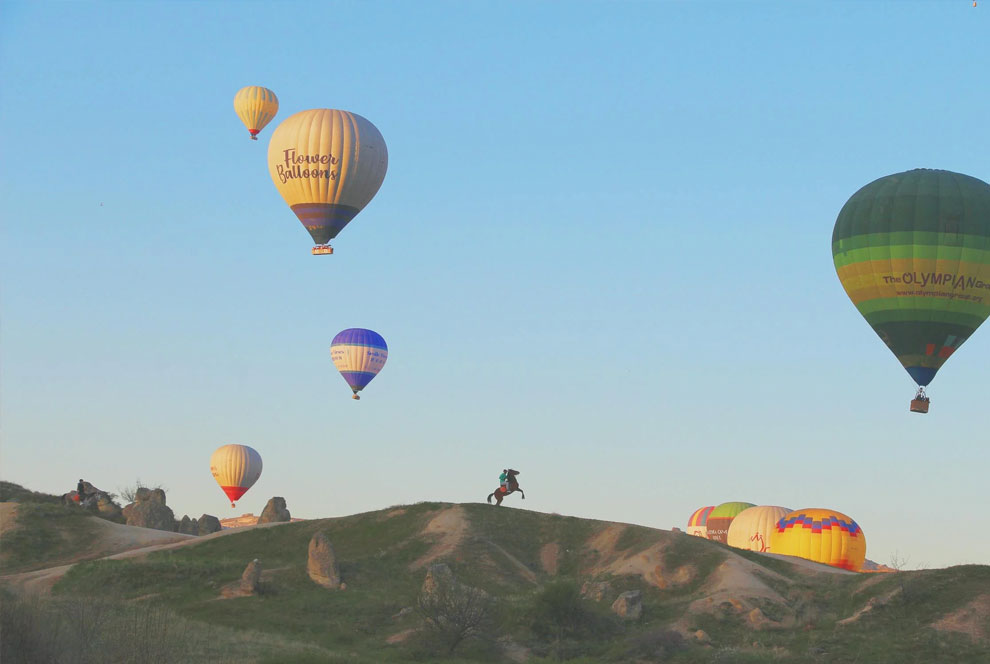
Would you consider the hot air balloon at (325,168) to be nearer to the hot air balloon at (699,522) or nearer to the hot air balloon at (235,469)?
the hot air balloon at (235,469)

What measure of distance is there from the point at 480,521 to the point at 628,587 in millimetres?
11475

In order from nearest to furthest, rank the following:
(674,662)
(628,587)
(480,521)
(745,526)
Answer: (674,662), (628,587), (480,521), (745,526)

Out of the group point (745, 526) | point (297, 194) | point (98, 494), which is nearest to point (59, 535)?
point (98, 494)

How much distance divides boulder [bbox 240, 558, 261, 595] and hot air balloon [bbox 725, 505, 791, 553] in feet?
153

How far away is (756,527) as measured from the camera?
105 metres

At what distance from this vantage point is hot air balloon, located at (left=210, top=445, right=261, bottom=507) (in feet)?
359

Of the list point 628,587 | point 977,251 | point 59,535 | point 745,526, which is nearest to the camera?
point 628,587

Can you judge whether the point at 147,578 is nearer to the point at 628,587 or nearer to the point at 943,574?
the point at 628,587

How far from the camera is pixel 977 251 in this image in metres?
69.1

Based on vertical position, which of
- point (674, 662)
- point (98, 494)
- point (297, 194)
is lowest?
point (674, 662)

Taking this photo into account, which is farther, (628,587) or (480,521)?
(480,521)

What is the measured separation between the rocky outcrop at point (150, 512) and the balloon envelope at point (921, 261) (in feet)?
162

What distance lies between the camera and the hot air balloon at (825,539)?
287 feet

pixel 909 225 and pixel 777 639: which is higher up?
pixel 909 225
